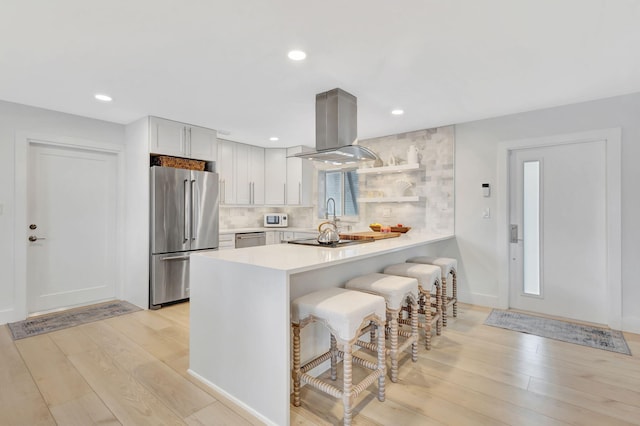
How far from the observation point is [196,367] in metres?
2.33

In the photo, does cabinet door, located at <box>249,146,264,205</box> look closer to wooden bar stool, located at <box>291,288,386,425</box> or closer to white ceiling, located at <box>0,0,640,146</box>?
white ceiling, located at <box>0,0,640,146</box>

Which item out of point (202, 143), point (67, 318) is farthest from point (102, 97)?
point (67, 318)

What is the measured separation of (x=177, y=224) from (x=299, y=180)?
221 centimetres

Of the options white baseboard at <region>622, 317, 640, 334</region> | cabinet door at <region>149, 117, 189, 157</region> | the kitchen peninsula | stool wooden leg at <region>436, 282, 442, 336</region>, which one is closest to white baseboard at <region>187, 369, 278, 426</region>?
the kitchen peninsula

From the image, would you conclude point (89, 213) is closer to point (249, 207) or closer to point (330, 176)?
point (249, 207)

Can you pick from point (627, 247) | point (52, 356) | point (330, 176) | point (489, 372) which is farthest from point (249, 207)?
point (627, 247)

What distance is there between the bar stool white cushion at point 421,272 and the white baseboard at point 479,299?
1415 mm

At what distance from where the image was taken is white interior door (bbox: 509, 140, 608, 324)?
11.1ft

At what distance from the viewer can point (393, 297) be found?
228 centimetres

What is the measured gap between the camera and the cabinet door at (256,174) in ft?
18.3

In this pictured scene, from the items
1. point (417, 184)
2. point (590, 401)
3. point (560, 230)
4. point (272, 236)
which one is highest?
point (417, 184)

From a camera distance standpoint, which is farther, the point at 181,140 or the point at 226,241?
the point at 226,241

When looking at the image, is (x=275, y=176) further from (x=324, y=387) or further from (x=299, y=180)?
(x=324, y=387)

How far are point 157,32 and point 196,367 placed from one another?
7.47 feet
